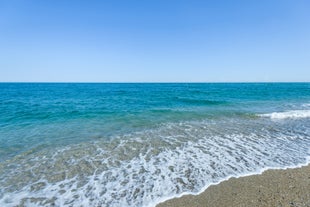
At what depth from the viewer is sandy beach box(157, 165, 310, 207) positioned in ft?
11.3

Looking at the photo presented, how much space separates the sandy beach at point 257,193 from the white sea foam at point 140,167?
0.25m

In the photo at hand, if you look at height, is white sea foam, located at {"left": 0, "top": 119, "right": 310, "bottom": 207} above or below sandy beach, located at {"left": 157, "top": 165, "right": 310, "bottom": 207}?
below

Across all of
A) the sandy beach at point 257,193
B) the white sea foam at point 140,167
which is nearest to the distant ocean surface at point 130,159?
the white sea foam at point 140,167

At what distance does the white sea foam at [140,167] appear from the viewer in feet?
12.7

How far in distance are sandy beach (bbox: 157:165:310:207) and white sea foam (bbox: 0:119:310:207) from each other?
25 centimetres

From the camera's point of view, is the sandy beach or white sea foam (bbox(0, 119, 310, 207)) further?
white sea foam (bbox(0, 119, 310, 207))

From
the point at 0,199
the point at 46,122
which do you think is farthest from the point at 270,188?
the point at 46,122

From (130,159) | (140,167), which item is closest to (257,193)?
(140,167)

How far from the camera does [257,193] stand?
12.2ft

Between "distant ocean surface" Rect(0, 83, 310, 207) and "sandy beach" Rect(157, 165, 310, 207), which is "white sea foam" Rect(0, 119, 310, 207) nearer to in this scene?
"distant ocean surface" Rect(0, 83, 310, 207)

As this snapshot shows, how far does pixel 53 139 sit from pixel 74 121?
3551 mm

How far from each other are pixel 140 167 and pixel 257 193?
10.1 feet

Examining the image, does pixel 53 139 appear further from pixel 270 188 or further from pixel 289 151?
pixel 289 151

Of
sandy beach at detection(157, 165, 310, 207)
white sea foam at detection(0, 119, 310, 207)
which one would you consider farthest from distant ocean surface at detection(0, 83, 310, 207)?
sandy beach at detection(157, 165, 310, 207)
